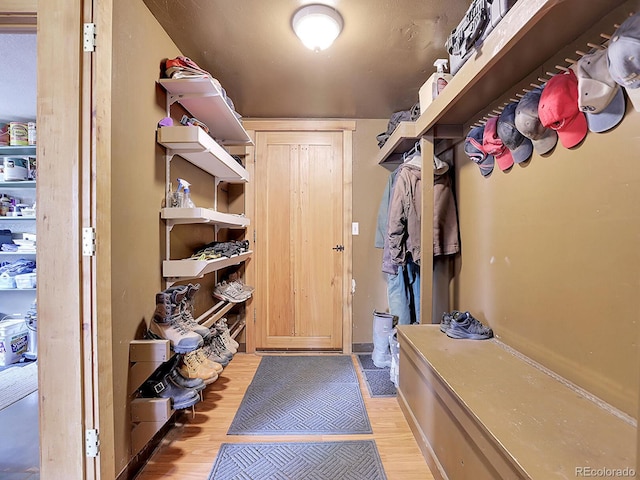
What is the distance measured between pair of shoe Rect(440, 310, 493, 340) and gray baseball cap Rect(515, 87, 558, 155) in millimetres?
934

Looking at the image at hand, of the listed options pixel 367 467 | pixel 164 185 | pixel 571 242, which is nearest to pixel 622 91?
pixel 571 242

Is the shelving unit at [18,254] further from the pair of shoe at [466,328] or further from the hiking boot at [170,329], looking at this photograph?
the pair of shoe at [466,328]

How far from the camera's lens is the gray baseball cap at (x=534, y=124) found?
3.59 feet

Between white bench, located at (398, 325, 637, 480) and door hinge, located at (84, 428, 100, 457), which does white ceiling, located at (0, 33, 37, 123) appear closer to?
door hinge, located at (84, 428, 100, 457)

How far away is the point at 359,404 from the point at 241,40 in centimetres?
231

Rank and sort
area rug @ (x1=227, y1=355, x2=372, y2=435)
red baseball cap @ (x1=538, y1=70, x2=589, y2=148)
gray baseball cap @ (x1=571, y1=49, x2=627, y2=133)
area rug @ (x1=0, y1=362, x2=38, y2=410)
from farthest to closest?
area rug @ (x1=0, y1=362, x2=38, y2=410) < area rug @ (x1=227, y1=355, x2=372, y2=435) < red baseball cap @ (x1=538, y1=70, x2=589, y2=148) < gray baseball cap @ (x1=571, y1=49, x2=627, y2=133)

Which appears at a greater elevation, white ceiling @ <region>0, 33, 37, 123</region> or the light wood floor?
white ceiling @ <region>0, 33, 37, 123</region>

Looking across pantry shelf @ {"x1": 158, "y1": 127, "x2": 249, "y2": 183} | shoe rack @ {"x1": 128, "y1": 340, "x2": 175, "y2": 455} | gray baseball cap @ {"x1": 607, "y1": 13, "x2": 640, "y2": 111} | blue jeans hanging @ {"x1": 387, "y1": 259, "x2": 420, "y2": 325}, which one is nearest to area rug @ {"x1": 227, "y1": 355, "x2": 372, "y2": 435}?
shoe rack @ {"x1": 128, "y1": 340, "x2": 175, "y2": 455}

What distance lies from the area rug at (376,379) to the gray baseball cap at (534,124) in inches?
66.8

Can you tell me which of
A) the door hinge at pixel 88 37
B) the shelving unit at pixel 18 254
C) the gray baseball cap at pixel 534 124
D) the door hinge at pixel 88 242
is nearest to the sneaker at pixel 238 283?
the door hinge at pixel 88 242

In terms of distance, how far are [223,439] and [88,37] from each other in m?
1.92

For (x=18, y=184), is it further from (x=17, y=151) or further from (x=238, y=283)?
(x=238, y=283)

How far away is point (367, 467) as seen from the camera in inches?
51.0

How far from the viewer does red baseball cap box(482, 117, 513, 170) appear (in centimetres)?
138
